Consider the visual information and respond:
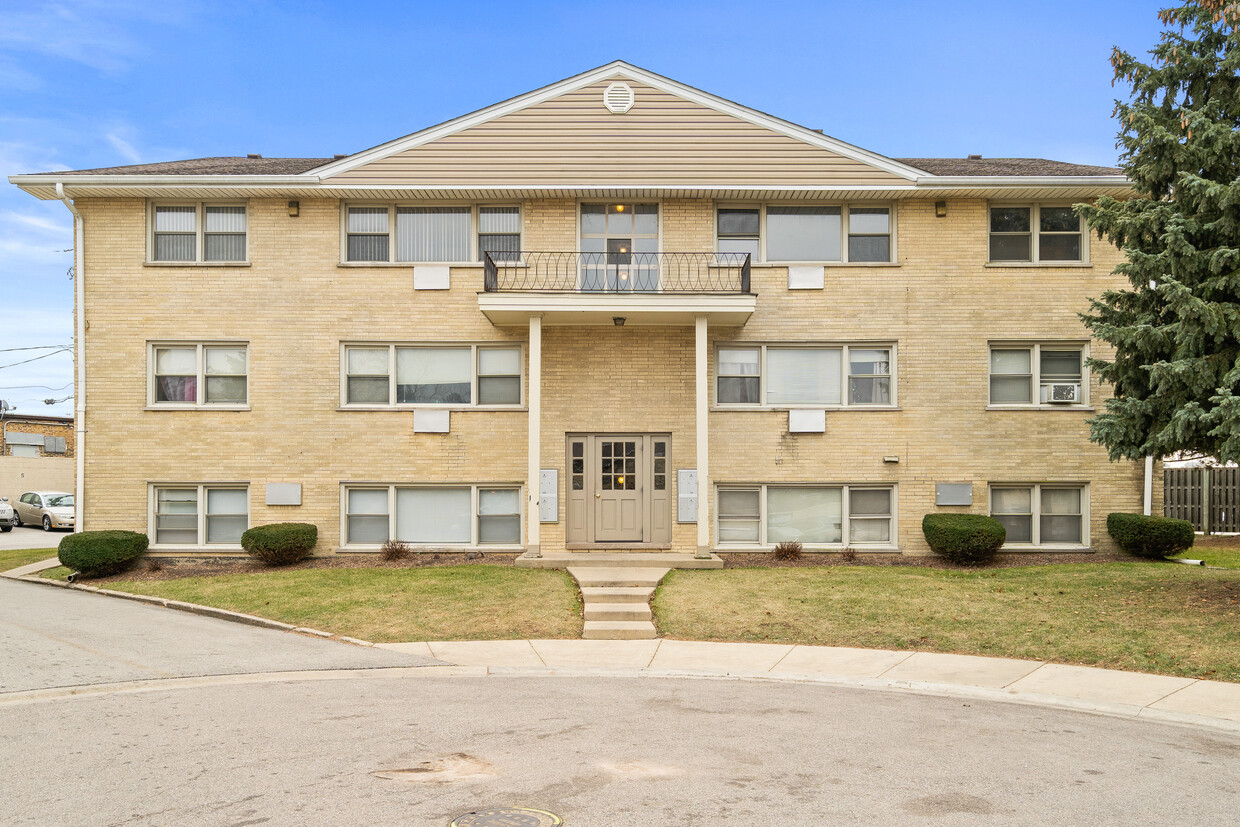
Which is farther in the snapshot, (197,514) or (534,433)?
(197,514)

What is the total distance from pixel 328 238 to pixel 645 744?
Answer: 13695 mm

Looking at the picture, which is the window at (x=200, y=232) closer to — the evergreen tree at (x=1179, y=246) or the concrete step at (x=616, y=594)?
the concrete step at (x=616, y=594)

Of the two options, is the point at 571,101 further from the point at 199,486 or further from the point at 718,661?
the point at 718,661

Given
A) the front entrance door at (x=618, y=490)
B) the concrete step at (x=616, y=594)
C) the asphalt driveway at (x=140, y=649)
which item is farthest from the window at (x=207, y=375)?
the concrete step at (x=616, y=594)

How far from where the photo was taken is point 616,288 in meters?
16.9

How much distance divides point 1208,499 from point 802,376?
1163 cm

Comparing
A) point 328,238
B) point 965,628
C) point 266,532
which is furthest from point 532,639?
point 328,238

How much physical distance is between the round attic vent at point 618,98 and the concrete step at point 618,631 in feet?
33.8

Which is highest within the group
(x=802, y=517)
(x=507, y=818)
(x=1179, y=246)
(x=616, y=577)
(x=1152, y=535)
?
(x=1179, y=246)

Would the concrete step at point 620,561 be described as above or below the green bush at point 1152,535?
below

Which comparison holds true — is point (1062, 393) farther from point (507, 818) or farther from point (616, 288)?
point (507, 818)

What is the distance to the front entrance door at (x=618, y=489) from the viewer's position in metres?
17.0

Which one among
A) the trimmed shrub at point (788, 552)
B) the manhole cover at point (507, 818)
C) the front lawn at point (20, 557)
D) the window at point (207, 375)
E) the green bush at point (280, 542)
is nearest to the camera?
the manhole cover at point (507, 818)

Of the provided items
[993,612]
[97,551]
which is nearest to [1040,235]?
[993,612]
